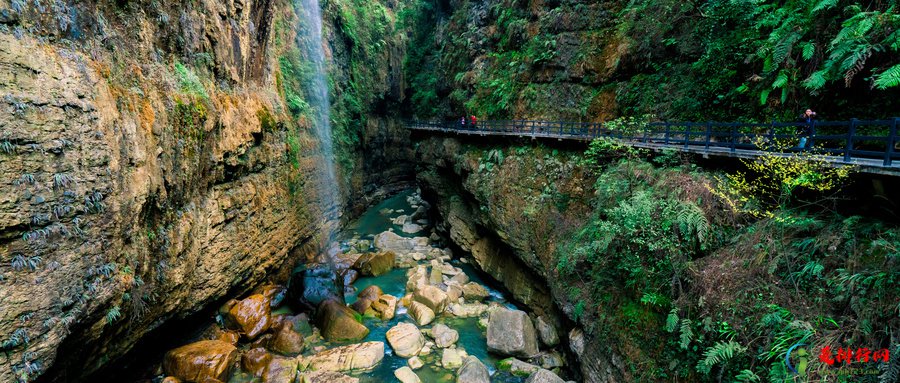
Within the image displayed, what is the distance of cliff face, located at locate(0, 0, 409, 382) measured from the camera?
4.89m

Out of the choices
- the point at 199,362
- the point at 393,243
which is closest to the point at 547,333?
the point at 199,362

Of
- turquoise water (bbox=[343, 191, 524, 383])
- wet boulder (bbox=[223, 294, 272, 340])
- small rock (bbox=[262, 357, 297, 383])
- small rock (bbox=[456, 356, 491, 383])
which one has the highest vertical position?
wet boulder (bbox=[223, 294, 272, 340])

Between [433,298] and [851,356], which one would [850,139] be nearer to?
[851,356]

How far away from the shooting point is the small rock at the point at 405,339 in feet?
35.3

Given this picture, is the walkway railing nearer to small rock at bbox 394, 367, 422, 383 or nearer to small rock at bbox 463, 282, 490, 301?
small rock at bbox 463, 282, 490, 301

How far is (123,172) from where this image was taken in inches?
252

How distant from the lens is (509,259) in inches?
567

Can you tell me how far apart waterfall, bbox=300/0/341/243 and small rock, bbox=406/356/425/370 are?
11559 mm

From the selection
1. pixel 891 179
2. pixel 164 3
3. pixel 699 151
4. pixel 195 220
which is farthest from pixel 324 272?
pixel 891 179

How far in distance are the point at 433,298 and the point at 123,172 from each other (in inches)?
389

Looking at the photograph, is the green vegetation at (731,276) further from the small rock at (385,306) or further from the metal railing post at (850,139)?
the small rock at (385,306)

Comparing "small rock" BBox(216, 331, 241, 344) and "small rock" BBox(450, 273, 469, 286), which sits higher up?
"small rock" BBox(216, 331, 241, 344)

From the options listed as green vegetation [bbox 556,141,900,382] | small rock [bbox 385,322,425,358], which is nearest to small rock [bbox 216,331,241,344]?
small rock [bbox 385,322,425,358]

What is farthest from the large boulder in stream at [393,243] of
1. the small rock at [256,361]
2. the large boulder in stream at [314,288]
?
the small rock at [256,361]
